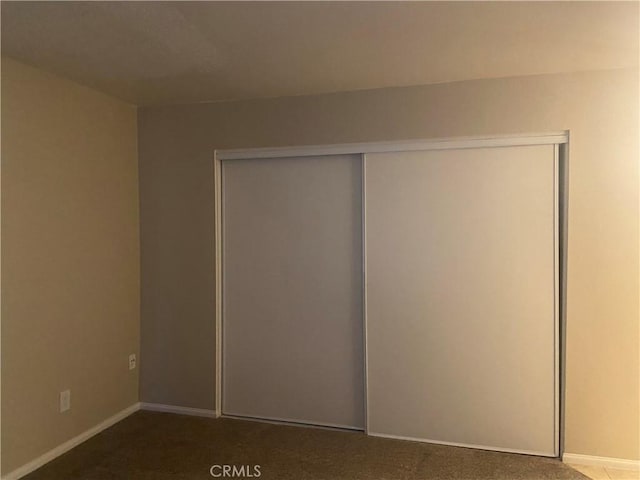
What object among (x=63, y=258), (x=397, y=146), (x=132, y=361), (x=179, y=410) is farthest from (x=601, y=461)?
(x=63, y=258)

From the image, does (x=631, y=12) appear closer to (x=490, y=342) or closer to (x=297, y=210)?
(x=490, y=342)

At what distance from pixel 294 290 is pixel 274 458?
1.04m

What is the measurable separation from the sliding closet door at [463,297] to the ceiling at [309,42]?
0.56 meters

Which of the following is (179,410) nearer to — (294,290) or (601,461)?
(294,290)

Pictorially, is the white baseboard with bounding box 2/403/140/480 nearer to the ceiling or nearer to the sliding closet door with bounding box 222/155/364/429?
the sliding closet door with bounding box 222/155/364/429

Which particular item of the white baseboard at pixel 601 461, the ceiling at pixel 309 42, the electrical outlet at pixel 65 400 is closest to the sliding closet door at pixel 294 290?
the ceiling at pixel 309 42

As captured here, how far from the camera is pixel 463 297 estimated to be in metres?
3.01

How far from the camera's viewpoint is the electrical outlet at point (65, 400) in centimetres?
292

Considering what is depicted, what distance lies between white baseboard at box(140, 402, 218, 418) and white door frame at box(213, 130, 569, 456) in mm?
66

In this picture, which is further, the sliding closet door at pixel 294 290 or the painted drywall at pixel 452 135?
the sliding closet door at pixel 294 290

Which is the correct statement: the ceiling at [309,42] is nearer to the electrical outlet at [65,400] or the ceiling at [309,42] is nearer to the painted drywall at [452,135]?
the painted drywall at [452,135]

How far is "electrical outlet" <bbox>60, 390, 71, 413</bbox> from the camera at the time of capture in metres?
2.92

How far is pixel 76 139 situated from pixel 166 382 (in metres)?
1.76

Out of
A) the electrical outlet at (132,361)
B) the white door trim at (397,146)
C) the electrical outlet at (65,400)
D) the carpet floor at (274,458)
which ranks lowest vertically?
the carpet floor at (274,458)
